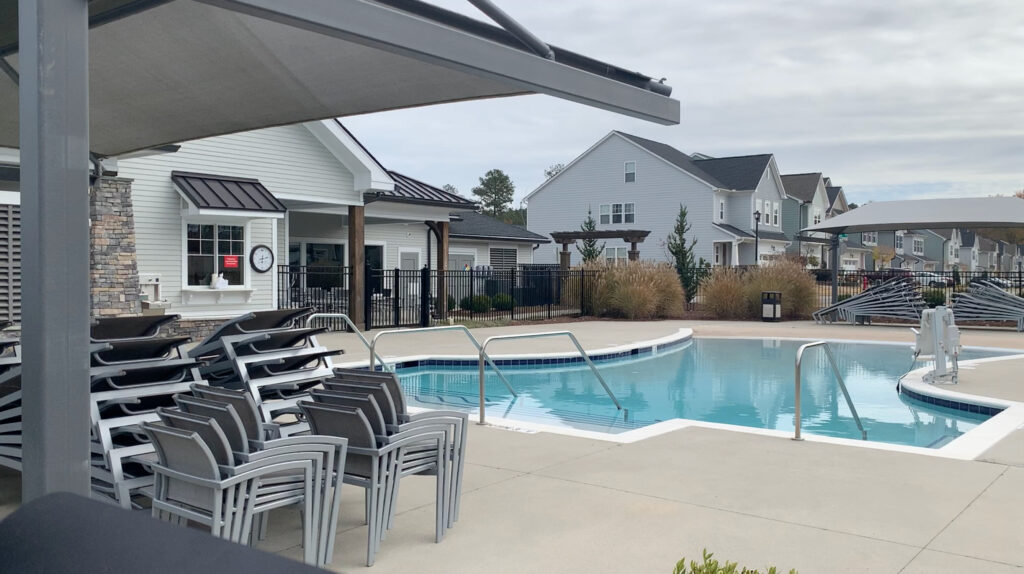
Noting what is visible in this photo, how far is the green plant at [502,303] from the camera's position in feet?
73.0

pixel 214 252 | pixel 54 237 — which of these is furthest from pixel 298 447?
pixel 214 252

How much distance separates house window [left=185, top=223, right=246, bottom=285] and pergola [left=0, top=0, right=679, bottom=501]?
9.11 m

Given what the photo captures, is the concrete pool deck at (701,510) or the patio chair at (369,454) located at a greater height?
the patio chair at (369,454)

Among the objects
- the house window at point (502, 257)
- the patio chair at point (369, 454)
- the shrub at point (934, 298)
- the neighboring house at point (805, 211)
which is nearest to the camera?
the patio chair at point (369, 454)

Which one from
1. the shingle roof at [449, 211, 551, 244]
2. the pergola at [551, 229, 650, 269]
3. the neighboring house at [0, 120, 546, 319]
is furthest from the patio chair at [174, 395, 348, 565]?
the shingle roof at [449, 211, 551, 244]

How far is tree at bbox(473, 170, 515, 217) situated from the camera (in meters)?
78.0

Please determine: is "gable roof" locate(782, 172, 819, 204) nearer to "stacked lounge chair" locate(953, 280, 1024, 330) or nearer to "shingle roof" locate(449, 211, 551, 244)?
"shingle roof" locate(449, 211, 551, 244)

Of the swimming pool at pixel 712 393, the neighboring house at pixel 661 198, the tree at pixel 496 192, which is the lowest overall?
the swimming pool at pixel 712 393

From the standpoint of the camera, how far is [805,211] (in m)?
49.5

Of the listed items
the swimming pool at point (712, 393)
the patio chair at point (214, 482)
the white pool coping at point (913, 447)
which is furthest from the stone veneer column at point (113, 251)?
the patio chair at point (214, 482)

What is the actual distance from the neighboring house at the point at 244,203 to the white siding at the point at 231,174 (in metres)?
0.02

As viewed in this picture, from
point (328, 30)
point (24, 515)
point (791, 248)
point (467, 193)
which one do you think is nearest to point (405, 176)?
point (328, 30)

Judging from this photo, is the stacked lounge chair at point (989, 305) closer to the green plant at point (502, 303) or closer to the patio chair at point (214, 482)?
the green plant at point (502, 303)

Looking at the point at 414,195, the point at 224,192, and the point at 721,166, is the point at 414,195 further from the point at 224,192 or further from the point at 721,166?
the point at 721,166
